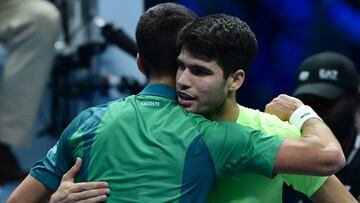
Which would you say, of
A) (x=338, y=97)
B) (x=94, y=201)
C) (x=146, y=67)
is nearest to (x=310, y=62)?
(x=338, y=97)

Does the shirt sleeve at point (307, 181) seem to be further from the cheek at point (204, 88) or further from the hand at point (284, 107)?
the cheek at point (204, 88)

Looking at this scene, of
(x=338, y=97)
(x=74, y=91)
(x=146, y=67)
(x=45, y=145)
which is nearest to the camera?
(x=146, y=67)

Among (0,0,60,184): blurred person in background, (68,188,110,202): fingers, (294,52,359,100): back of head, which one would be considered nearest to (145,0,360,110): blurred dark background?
(0,0,60,184): blurred person in background

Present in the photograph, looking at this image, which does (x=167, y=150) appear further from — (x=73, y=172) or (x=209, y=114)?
(x=73, y=172)

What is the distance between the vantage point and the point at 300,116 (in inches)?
121

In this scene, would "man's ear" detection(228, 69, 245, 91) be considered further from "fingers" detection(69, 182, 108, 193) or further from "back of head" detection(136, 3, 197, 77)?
"fingers" detection(69, 182, 108, 193)

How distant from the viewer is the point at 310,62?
172 inches

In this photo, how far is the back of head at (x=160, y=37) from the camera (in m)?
2.94

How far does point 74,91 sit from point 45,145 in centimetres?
65

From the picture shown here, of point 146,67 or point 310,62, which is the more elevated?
point 146,67

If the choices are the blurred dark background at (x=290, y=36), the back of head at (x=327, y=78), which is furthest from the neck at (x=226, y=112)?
Answer: the blurred dark background at (x=290, y=36)

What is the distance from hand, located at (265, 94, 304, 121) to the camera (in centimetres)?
316

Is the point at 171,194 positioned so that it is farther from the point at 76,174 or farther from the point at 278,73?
the point at 278,73

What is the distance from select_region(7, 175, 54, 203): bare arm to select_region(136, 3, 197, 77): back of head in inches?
20.5
